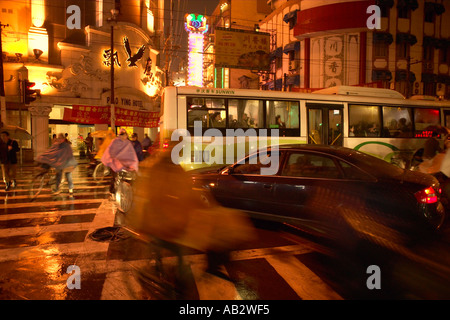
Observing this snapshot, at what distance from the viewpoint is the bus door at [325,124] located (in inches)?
460

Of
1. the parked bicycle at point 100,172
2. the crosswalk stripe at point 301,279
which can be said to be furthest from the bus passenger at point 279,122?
the crosswalk stripe at point 301,279

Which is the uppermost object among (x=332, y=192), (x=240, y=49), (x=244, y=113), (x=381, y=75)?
(x=240, y=49)

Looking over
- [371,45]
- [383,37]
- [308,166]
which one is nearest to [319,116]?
[308,166]

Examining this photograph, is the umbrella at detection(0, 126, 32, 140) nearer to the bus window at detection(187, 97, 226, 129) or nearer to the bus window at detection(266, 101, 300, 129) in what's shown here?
the bus window at detection(187, 97, 226, 129)

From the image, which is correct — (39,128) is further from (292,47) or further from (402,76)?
(402,76)

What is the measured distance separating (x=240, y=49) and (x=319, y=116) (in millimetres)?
12268

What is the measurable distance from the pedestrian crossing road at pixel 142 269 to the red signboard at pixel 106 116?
48.8 feet

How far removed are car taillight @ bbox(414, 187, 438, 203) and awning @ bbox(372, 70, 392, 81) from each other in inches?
1073

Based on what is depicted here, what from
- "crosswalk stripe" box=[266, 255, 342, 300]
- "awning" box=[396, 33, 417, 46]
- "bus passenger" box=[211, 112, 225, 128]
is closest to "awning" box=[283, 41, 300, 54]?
"awning" box=[396, 33, 417, 46]

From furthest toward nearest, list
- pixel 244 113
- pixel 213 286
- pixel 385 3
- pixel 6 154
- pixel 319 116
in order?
pixel 385 3
pixel 319 116
pixel 244 113
pixel 6 154
pixel 213 286

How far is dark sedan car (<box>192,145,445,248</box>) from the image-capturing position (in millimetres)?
4414

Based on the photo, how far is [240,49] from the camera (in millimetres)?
21969

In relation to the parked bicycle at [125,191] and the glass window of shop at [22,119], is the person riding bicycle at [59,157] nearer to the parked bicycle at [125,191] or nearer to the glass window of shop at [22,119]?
the parked bicycle at [125,191]

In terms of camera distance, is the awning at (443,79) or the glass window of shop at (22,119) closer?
the glass window of shop at (22,119)
